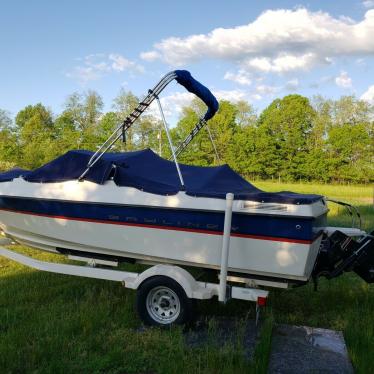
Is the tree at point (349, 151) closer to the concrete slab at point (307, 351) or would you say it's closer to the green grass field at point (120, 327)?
the green grass field at point (120, 327)

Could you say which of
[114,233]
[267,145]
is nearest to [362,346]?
[114,233]

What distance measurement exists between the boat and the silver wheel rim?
37cm

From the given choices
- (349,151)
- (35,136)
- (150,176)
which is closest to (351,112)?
(349,151)

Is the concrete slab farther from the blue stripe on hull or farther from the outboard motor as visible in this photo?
the blue stripe on hull

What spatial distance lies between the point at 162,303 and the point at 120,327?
1.67ft

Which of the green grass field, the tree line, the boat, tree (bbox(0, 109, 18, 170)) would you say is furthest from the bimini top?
the tree line

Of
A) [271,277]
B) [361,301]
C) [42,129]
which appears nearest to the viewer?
[271,277]

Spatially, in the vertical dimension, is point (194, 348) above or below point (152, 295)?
below

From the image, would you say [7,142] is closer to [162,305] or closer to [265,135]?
[265,135]

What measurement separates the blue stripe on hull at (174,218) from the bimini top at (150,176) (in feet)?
0.65

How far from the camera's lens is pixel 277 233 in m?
4.34

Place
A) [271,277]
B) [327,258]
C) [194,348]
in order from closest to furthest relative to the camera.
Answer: [194,348], [271,277], [327,258]

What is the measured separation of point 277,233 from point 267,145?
56.1 metres

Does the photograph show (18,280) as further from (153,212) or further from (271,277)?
(271,277)
